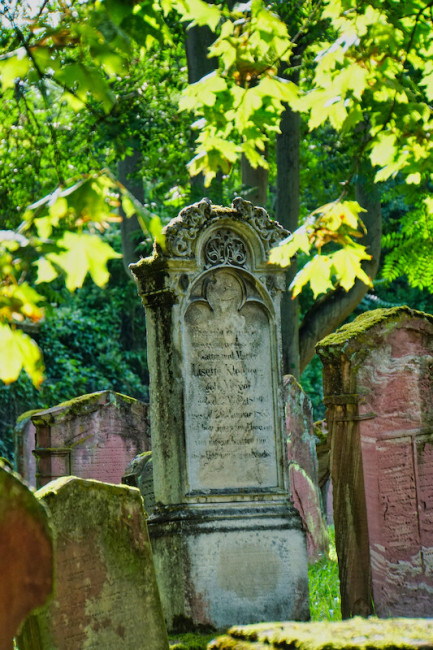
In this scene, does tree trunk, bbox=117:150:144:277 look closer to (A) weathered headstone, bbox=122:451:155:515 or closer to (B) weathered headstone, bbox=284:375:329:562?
(B) weathered headstone, bbox=284:375:329:562

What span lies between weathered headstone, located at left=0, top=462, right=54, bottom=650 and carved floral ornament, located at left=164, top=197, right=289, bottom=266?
3.91 meters

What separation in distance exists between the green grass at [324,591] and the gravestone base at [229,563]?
415 mm

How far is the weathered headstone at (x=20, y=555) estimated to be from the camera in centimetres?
331

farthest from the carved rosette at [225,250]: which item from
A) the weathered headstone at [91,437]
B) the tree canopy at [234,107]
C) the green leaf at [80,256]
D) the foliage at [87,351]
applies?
the foliage at [87,351]

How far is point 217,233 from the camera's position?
7.41 meters

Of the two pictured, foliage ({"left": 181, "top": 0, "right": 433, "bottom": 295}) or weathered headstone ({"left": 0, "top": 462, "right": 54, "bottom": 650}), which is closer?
weathered headstone ({"left": 0, "top": 462, "right": 54, "bottom": 650})

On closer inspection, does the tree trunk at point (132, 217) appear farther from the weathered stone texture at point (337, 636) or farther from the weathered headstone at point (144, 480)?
the weathered stone texture at point (337, 636)

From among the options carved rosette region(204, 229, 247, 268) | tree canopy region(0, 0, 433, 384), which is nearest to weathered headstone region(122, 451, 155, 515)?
carved rosette region(204, 229, 247, 268)

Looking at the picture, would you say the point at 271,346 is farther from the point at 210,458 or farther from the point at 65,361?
the point at 65,361

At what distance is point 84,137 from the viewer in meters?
16.5

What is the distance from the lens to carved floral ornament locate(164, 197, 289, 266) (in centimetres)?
716

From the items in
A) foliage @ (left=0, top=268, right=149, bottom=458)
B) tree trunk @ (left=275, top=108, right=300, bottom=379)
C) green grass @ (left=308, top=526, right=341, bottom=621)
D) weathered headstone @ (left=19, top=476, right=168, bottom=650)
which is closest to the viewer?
weathered headstone @ (left=19, top=476, right=168, bottom=650)

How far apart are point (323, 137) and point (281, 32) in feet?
42.3

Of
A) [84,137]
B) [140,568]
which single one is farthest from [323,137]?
[140,568]
